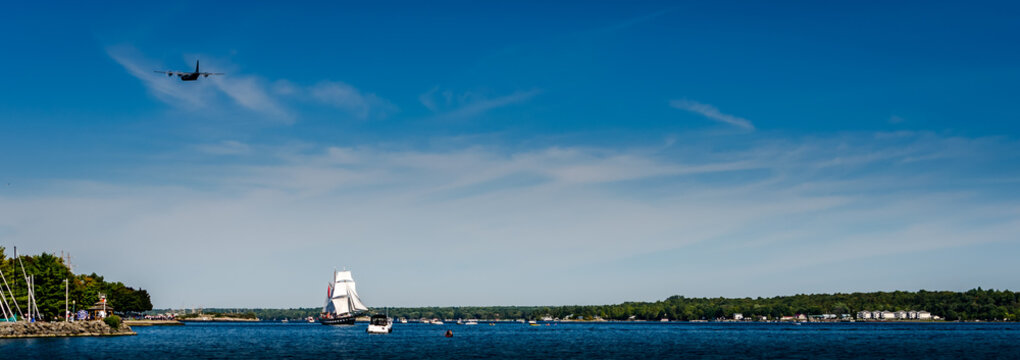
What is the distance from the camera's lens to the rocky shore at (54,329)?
426 feet

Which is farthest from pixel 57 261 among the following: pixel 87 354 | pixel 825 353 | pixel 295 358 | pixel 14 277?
pixel 825 353

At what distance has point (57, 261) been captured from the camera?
155 meters

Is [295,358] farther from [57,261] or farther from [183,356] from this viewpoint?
[57,261]

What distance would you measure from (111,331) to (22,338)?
2580 centimetres

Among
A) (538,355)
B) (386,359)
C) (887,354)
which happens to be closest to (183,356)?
(386,359)

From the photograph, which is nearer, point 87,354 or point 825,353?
point 87,354

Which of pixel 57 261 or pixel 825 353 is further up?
pixel 57 261

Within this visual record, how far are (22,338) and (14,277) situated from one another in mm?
22381

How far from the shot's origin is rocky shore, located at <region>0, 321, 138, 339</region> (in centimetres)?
12975

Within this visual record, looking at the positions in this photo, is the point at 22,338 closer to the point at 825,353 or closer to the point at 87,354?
the point at 87,354

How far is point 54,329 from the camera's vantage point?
138250mm

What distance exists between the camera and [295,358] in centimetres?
10256

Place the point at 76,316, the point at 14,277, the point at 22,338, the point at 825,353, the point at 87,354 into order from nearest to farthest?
Answer: the point at 87,354, the point at 825,353, the point at 22,338, the point at 14,277, the point at 76,316

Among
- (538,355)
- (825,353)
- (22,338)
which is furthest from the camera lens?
(22,338)
